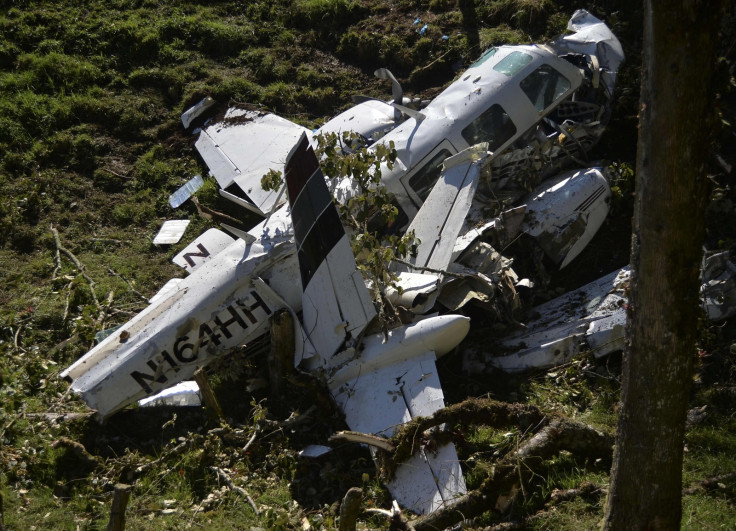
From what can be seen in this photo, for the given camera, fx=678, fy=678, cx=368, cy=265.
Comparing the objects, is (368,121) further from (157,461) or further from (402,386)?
(157,461)

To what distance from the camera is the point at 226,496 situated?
17.3ft

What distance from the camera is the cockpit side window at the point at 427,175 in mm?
7420

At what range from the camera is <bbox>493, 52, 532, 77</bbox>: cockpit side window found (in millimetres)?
7971

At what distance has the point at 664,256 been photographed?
3.27 m

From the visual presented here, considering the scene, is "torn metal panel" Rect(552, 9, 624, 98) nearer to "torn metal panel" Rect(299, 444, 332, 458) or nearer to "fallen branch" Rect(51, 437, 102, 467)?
"torn metal panel" Rect(299, 444, 332, 458)

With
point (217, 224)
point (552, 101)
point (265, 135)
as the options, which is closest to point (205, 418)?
point (217, 224)

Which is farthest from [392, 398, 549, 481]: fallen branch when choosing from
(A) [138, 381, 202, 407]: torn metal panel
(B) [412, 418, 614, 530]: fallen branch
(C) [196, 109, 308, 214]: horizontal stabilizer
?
(C) [196, 109, 308, 214]: horizontal stabilizer

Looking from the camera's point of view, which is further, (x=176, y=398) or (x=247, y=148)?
(x=247, y=148)

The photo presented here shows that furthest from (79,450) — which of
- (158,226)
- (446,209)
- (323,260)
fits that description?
(446,209)

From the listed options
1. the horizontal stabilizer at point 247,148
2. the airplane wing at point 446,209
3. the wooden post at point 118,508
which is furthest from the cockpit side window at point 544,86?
the wooden post at point 118,508

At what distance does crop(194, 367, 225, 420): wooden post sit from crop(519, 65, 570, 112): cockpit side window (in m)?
4.84

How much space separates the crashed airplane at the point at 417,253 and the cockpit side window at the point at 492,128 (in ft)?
0.04

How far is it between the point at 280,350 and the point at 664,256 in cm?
375

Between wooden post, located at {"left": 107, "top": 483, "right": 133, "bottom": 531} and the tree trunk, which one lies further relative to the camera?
wooden post, located at {"left": 107, "top": 483, "right": 133, "bottom": 531}
